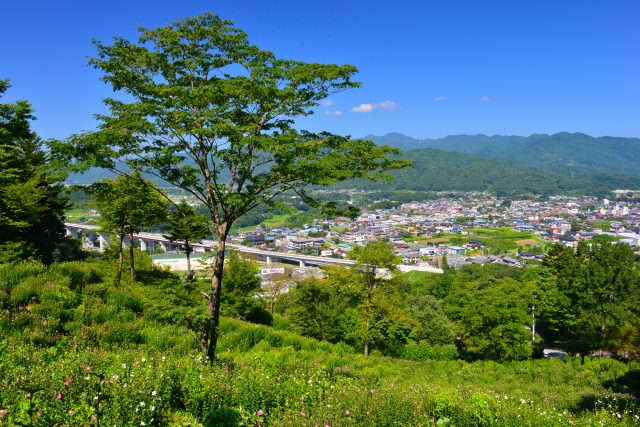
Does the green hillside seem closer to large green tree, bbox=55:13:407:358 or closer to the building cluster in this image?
large green tree, bbox=55:13:407:358

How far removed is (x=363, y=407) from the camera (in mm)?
4074

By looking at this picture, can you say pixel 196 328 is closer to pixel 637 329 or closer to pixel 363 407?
pixel 363 407

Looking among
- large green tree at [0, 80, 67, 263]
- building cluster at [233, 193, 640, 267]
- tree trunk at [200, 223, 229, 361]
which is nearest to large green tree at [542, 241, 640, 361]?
tree trunk at [200, 223, 229, 361]

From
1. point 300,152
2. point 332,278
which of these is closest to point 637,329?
point 332,278

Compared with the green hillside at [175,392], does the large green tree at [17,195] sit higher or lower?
higher

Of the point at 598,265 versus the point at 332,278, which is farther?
the point at 598,265

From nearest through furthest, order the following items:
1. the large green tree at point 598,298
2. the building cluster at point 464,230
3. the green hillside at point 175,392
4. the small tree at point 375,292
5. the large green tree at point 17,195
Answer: the green hillside at point 175,392
the large green tree at point 17,195
the small tree at point 375,292
the large green tree at point 598,298
the building cluster at point 464,230

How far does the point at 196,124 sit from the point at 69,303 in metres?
4.91

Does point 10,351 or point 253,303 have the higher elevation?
point 10,351

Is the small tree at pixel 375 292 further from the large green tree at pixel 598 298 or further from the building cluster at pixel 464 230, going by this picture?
the building cluster at pixel 464 230

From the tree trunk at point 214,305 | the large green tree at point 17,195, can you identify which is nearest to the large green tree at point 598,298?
the tree trunk at point 214,305

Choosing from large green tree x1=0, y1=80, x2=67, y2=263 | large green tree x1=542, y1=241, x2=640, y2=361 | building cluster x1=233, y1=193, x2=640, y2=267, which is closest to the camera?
large green tree x1=0, y1=80, x2=67, y2=263

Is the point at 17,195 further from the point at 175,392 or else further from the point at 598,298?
the point at 598,298

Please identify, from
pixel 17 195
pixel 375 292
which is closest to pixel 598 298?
pixel 375 292
